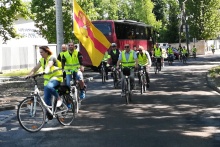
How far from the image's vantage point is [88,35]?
40.9 feet

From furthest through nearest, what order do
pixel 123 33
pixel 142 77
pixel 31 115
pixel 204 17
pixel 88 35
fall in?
pixel 204 17 → pixel 123 33 → pixel 142 77 → pixel 88 35 → pixel 31 115

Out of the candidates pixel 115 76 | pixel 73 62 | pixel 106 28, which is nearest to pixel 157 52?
pixel 106 28

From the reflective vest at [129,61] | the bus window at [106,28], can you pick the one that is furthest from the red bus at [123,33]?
the reflective vest at [129,61]

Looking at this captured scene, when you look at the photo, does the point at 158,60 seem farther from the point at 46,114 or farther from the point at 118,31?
the point at 46,114

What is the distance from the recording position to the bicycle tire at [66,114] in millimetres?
8695

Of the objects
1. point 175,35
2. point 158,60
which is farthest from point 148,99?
point 175,35

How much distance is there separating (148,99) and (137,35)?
860 inches

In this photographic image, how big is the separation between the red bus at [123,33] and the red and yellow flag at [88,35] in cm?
1515

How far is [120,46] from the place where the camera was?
2933cm

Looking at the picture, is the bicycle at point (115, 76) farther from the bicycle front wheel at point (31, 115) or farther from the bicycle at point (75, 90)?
the bicycle front wheel at point (31, 115)

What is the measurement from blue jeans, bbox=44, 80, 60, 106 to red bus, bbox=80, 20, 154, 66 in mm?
19686

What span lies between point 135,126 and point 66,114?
5.00ft

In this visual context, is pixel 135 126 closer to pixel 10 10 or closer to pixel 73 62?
pixel 73 62

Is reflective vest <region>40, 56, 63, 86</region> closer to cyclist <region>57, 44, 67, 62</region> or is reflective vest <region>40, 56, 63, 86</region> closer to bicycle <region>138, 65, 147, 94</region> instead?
cyclist <region>57, 44, 67, 62</region>
